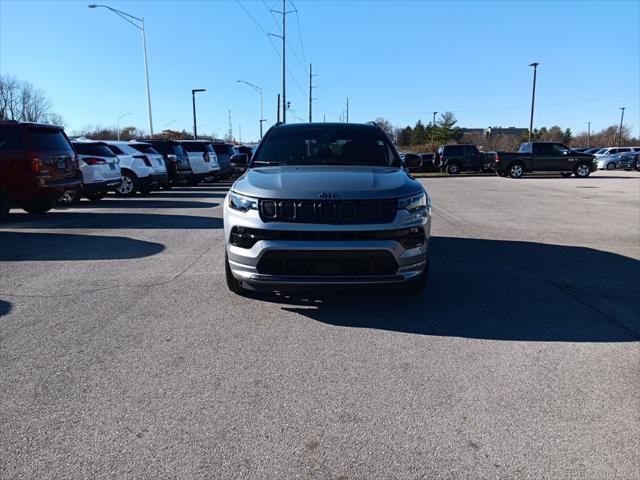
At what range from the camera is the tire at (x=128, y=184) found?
1674 centimetres

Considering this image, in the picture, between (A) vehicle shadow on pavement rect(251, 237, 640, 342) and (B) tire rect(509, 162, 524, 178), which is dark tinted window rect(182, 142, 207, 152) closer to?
(A) vehicle shadow on pavement rect(251, 237, 640, 342)

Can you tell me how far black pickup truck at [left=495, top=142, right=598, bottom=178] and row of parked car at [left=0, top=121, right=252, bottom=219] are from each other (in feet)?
58.8

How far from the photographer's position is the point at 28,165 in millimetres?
10602

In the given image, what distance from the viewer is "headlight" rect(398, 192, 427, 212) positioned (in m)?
4.67

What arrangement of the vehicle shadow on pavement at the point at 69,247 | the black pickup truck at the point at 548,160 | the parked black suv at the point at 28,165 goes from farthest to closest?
the black pickup truck at the point at 548,160, the parked black suv at the point at 28,165, the vehicle shadow on pavement at the point at 69,247

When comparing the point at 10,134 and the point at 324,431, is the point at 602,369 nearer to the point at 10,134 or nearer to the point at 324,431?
the point at 324,431

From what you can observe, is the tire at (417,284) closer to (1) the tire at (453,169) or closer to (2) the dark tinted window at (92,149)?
(2) the dark tinted window at (92,149)

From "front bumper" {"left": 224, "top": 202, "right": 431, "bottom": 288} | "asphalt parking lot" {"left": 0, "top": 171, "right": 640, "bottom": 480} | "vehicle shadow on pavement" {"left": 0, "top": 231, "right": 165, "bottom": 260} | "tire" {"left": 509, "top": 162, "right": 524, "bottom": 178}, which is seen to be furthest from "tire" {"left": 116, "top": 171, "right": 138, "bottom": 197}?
"tire" {"left": 509, "top": 162, "right": 524, "bottom": 178}

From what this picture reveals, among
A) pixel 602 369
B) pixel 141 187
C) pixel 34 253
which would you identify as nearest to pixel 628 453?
pixel 602 369

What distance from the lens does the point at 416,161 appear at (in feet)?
23.4

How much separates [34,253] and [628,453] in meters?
7.84

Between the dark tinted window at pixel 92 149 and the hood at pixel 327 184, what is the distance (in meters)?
10.8

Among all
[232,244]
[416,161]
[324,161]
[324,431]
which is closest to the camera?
[324,431]

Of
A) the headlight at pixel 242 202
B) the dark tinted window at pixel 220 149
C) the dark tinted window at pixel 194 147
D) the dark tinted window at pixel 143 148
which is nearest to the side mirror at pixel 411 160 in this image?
the headlight at pixel 242 202
